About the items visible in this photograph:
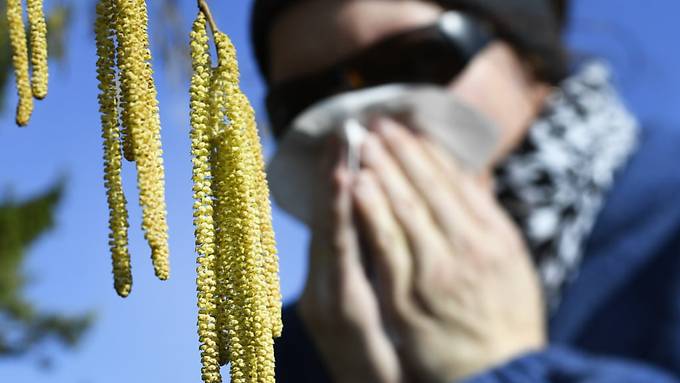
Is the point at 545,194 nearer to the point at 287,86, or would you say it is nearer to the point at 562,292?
the point at 562,292

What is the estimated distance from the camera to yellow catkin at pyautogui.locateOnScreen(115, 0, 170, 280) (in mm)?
392

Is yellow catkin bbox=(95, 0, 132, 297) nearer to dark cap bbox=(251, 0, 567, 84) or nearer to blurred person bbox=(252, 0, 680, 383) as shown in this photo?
blurred person bbox=(252, 0, 680, 383)

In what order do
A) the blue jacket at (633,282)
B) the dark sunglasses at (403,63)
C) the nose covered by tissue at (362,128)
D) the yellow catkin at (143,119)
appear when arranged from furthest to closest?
the dark sunglasses at (403,63)
the nose covered by tissue at (362,128)
the blue jacket at (633,282)
the yellow catkin at (143,119)

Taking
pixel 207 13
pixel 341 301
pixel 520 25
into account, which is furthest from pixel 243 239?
pixel 520 25

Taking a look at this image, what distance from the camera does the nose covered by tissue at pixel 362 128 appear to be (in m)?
1.18

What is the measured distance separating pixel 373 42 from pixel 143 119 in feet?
2.93

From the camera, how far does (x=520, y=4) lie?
1.35 meters

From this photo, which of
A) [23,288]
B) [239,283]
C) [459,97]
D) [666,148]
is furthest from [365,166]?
[23,288]

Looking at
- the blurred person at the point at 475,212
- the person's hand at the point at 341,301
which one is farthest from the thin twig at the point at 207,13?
the person's hand at the point at 341,301

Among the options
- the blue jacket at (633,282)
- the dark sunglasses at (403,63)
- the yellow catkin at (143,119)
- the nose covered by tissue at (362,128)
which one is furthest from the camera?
the dark sunglasses at (403,63)

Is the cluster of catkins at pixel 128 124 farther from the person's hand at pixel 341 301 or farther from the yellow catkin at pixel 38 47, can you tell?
the person's hand at pixel 341 301

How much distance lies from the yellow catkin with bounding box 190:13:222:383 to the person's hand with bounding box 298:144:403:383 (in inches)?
27.7

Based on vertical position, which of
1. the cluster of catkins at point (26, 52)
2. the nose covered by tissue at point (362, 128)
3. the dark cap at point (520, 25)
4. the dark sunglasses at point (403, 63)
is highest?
the dark cap at point (520, 25)

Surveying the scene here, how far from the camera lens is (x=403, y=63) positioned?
1.29 m
